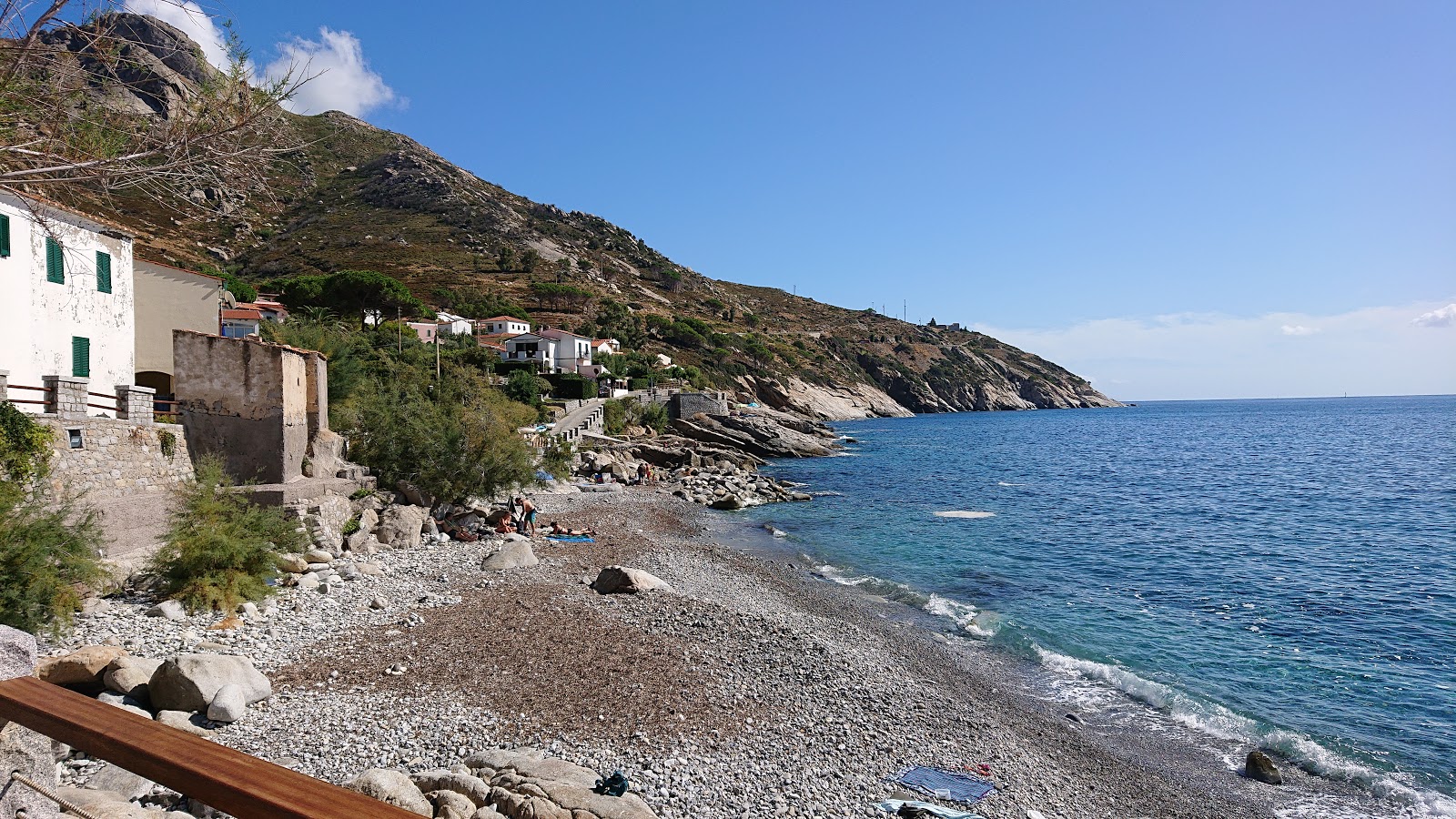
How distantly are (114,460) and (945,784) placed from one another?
1589cm

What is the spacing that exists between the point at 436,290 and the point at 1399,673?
86289 millimetres

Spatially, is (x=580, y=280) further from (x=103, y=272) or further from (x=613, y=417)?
(x=103, y=272)

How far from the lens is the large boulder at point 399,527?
20000 mm

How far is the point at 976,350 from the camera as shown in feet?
568

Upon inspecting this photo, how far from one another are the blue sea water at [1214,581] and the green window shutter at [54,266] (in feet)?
66.5

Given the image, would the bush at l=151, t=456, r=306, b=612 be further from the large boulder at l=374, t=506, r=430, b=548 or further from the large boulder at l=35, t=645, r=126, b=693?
the large boulder at l=374, t=506, r=430, b=548

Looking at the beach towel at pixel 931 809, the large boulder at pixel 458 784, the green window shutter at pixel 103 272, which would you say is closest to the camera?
the large boulder at pixel 458 784

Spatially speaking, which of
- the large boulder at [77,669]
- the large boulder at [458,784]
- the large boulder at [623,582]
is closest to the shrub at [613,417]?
the large boulder at [623,582]

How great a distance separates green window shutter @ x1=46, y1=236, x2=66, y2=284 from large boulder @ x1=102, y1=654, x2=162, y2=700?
11.6 meters

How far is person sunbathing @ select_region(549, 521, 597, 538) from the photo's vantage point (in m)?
24.2

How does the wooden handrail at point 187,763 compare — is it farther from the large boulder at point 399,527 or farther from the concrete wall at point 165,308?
the concrete wall at point 165,308

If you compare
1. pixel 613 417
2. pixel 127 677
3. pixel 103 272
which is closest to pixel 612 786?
pixel 127 677

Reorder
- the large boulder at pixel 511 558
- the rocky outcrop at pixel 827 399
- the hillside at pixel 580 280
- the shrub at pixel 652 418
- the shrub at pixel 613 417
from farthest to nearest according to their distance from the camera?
the rocky outcrop at pixel 827 399 → the hillside at pixel 580 280 → the shrub at pixel 652 418 → the shrub at pixel 613 417 → the large boulder at pixel 511 558

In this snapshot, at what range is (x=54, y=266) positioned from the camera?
637 inches
